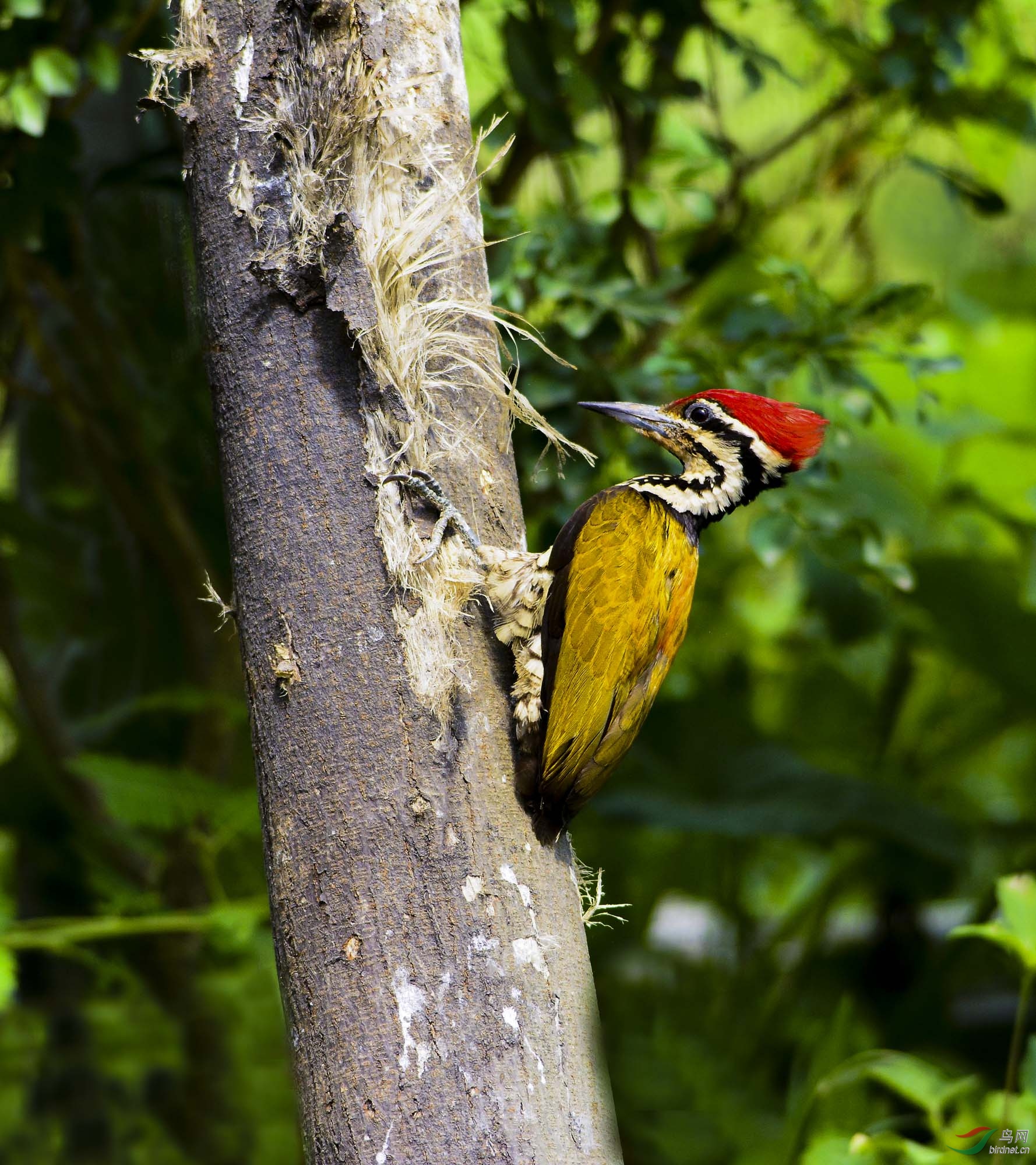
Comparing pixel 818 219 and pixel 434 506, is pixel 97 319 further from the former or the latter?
pixel 818 219

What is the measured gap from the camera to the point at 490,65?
2.98m

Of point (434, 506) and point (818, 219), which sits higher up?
point (818, 219)

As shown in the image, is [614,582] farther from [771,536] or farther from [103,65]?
[103,65]

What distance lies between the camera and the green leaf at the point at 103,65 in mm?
2299

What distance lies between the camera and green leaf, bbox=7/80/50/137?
6.98ft

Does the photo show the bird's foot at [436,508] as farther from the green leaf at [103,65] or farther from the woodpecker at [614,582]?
the green leaf at [103,65]

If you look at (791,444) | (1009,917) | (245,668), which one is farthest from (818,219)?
(245,668)

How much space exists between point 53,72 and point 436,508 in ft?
4.39

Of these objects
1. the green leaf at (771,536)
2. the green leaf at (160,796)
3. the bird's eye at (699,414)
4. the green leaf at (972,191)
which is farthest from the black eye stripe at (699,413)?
the green leaf at (160,796)

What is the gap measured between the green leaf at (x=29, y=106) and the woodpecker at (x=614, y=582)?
3.84 feet

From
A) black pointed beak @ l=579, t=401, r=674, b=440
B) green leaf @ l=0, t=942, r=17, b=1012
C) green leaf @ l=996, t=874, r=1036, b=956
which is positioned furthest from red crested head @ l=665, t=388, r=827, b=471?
green leaf @ l=0, t=942, r=17, b=1012

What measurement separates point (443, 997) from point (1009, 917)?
1.19m

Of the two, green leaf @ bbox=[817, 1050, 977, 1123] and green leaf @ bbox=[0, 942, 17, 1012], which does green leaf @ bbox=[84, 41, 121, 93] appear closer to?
green leaf @ bbox=[0, 942, 17, 1012]

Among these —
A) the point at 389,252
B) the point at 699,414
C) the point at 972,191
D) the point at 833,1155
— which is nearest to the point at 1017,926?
Answer: the point at 833,1155
